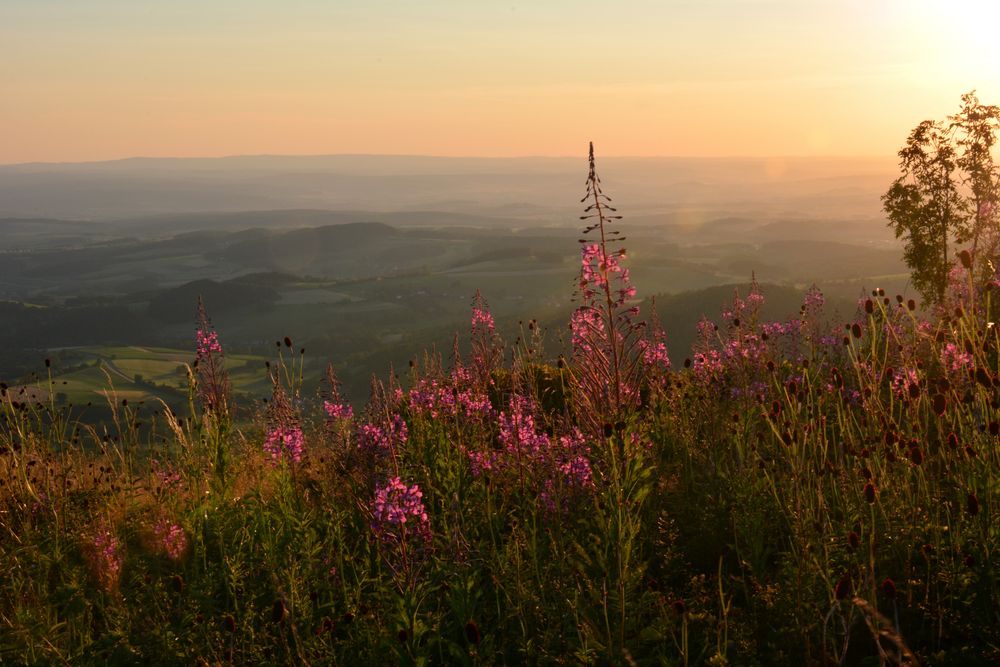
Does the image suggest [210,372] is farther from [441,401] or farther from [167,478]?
[441,401]

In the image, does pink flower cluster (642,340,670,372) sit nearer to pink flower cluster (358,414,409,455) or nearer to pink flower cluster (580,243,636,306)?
pink flower cluster (358,414,409,455)

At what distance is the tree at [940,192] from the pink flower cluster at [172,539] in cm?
2116

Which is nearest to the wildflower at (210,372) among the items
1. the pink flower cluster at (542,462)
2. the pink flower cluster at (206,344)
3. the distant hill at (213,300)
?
the pink flower cluster at (206,344)

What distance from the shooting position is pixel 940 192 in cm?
2286

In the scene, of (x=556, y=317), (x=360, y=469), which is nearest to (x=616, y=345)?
(x=360, y=469)

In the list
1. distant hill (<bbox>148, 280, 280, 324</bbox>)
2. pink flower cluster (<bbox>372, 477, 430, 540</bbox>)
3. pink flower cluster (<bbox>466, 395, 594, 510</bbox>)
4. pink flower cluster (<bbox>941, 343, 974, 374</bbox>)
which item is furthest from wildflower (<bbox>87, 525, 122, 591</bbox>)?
distant hill (<bbox>148, 280, 280, 324</bbox>)

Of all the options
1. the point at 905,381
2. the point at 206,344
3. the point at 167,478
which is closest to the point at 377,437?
the point at 206,344

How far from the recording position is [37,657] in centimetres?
449

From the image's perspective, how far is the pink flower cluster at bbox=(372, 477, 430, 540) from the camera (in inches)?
156

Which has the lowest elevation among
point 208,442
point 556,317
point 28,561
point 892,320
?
point 556,317

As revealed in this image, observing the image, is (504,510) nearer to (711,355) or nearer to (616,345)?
(616,345)

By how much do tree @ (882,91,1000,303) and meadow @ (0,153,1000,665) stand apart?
59.4ft

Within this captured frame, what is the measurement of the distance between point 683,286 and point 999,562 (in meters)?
136

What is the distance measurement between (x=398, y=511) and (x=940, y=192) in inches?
933
